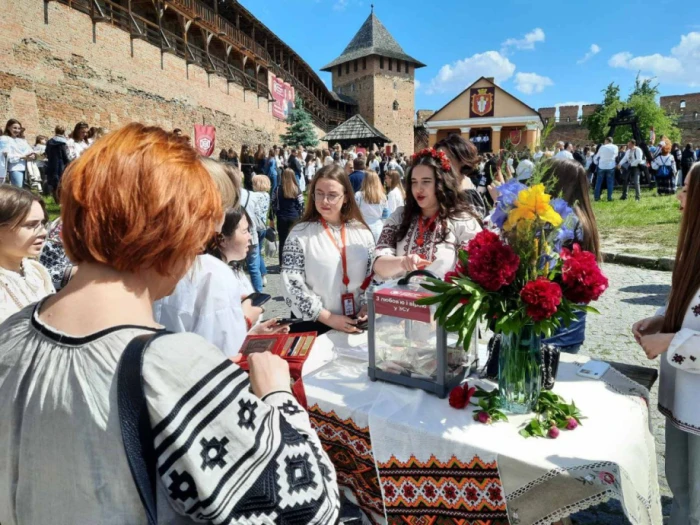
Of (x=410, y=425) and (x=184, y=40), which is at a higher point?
(x=184, y=40)

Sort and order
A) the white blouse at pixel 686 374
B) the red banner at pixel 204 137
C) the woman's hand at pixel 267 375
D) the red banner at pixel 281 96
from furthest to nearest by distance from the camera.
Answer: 1. the red banner at pixel 281 96
2. the red banner at pixel 204 137
3. the white blouse at pixel 686 374
4. the woman's hand at pixel 267 375

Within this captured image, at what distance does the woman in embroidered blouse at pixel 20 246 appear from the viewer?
7.79 feet

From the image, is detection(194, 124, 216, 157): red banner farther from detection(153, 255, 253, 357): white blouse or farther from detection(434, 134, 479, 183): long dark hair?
detection(153, 255, 253, 357): white blouse

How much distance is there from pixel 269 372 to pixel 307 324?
1.53 metres

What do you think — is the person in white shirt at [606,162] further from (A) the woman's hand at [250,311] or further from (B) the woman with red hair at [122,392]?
(B) the woman with red hair at [122,392]

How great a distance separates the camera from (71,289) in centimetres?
94

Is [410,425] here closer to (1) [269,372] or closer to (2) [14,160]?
(1) [269,372]

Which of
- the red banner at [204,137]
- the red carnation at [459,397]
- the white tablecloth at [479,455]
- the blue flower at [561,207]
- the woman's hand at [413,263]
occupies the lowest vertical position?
the white tablecloth at [479,455]

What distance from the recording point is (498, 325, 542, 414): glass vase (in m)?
1.55

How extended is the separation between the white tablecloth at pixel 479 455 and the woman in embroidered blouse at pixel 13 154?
1002 cm

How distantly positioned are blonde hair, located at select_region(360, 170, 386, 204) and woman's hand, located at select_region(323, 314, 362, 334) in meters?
4.65

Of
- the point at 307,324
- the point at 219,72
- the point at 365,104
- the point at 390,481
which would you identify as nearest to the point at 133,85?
the point at 219,72

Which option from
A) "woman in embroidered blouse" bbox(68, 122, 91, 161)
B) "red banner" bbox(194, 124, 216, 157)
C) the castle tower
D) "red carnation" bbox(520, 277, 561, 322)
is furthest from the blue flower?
the castle tower

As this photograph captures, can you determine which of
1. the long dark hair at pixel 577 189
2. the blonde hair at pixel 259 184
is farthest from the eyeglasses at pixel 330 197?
the blonde hair at pixel 259 184
